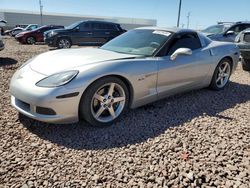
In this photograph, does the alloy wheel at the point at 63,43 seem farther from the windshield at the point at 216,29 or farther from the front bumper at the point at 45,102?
the front bumper at the point at 45,102

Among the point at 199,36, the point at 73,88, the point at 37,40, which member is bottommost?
the point at 37,40

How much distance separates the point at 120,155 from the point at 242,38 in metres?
6.03

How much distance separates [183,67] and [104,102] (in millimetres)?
1555

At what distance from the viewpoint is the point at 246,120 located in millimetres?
3889

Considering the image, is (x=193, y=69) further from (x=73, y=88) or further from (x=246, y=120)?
(x=73, y=88)

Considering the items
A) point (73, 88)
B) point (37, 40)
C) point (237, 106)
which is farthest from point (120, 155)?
point (37, 40)

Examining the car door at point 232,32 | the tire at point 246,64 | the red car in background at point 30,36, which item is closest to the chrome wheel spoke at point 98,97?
the tire at point 246,64

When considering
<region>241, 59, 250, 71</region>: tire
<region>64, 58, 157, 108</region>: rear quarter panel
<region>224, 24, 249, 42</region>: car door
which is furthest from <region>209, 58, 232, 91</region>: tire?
<region>224, 24, 249, 42</region>: car door

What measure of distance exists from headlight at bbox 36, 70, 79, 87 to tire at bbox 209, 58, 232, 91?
3.11m

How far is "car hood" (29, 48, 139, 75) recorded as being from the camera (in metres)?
3.32

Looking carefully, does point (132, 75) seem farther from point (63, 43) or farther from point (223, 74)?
point (63, 43)

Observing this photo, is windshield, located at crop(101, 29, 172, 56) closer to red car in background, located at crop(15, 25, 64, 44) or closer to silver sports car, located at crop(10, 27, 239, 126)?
silver sports car, located at crop(10, 27, 239, 126)

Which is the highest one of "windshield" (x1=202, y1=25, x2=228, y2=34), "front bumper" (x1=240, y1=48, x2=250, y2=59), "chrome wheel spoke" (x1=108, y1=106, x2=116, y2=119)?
"windshield" (x1=202, y1=25, x2=228, y2=34)

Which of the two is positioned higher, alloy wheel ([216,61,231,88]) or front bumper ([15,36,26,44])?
alloy wheel ([216,61,231,88])
